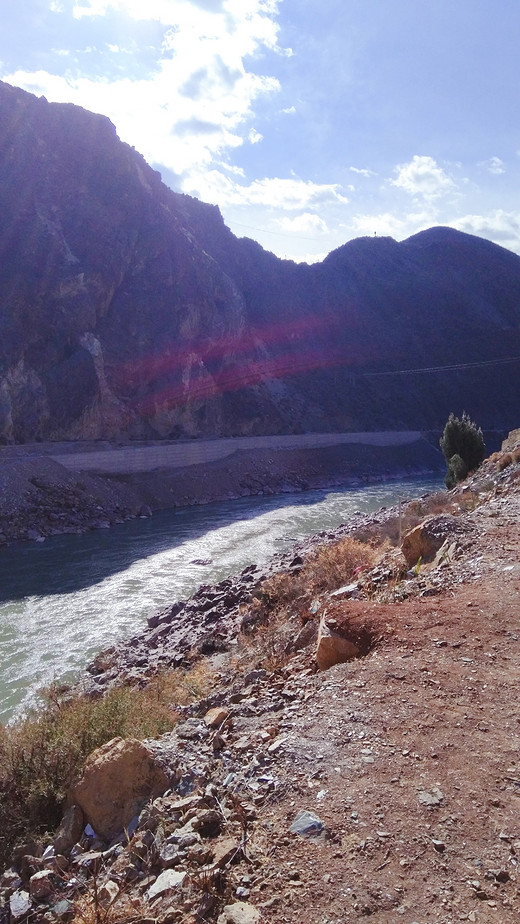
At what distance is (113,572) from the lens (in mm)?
22219

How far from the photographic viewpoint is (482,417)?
82.4 m

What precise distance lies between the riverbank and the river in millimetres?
1658

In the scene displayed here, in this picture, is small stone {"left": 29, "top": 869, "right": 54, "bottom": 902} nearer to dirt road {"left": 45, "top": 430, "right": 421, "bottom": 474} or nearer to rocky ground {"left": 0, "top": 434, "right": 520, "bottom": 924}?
rocky ground {"left": 0, "top": 434, "right": 520, "bottom": 924}

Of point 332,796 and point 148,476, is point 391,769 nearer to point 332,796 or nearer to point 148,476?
point 332,796

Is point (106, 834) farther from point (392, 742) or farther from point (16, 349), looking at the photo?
point (16, 349)

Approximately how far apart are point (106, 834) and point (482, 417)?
83.4 metres

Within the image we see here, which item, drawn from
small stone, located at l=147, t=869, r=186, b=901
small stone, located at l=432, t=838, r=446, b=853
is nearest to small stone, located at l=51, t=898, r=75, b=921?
small stone, located at l=147, t=869, r=186, b=901

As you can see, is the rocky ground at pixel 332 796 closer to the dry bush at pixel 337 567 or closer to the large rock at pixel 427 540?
the large rock at pixel 427 540

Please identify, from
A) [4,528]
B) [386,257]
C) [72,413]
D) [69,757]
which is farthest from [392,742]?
[386,257]

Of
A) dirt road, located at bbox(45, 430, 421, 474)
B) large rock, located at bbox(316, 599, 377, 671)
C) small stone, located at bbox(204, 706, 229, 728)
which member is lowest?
small stone, located at bbox(204, 706, 229, 728)

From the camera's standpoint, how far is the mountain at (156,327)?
40688mm

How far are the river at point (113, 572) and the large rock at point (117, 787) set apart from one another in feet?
22.6

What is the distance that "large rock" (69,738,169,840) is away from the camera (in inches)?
192

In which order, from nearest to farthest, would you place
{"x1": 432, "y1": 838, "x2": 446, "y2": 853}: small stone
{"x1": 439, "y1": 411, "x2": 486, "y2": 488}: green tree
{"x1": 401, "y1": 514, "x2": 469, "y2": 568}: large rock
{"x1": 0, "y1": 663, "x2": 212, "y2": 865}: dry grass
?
{"x1": 432, "y1": 838, "x2": 446, "y2": 853}: small stone < {"x1": 0, "y1": 663, "x2": 212, "y2": 865}: dry grass < {"x1": 401, "y1": 514, "x2": 469, "y2": 568}: large rock < {"x1": 439, "y1": 411, "x2": 486, "y2": 488}: green tree
